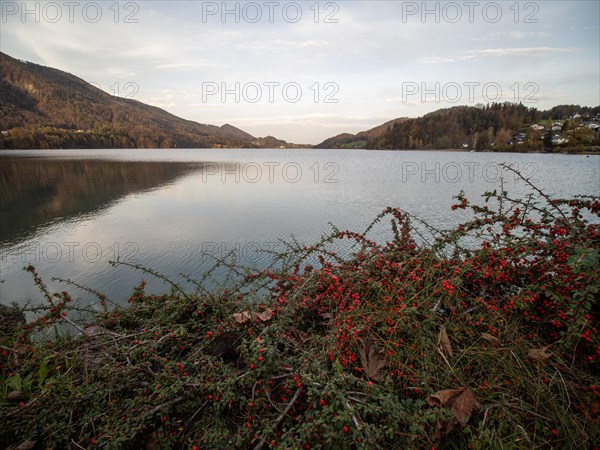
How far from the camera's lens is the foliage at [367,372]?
1996 mm

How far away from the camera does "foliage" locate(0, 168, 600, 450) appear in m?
2.00

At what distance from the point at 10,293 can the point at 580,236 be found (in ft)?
36.7

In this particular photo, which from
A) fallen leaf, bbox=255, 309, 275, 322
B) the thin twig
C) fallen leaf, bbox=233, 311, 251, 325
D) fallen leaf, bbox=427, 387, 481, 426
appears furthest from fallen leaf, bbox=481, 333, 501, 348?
the thin twig

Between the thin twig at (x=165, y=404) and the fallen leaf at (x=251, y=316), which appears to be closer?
the thin twig at (x=165, y=404)

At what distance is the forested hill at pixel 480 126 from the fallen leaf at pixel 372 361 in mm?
120078

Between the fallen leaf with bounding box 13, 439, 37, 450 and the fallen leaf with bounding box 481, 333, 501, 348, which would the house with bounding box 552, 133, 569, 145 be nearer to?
the fallen leaf with bounding box 481, 333, 501, 348

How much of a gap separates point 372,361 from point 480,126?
15461cm

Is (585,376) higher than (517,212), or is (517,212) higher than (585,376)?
(517,212)

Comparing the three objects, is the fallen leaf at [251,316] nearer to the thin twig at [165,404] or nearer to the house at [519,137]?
the thin twig at [165,404]

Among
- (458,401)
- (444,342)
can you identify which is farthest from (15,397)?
(444,342)

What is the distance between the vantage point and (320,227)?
490 inches

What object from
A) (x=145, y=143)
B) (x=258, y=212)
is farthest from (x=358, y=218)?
(x=145, y=143)

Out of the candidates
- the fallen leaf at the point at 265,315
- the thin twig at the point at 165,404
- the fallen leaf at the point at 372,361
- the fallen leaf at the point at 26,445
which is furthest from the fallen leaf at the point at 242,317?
the fallen leaf at the point at 26,445

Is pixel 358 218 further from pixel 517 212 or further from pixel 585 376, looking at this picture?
pixel 585 376
